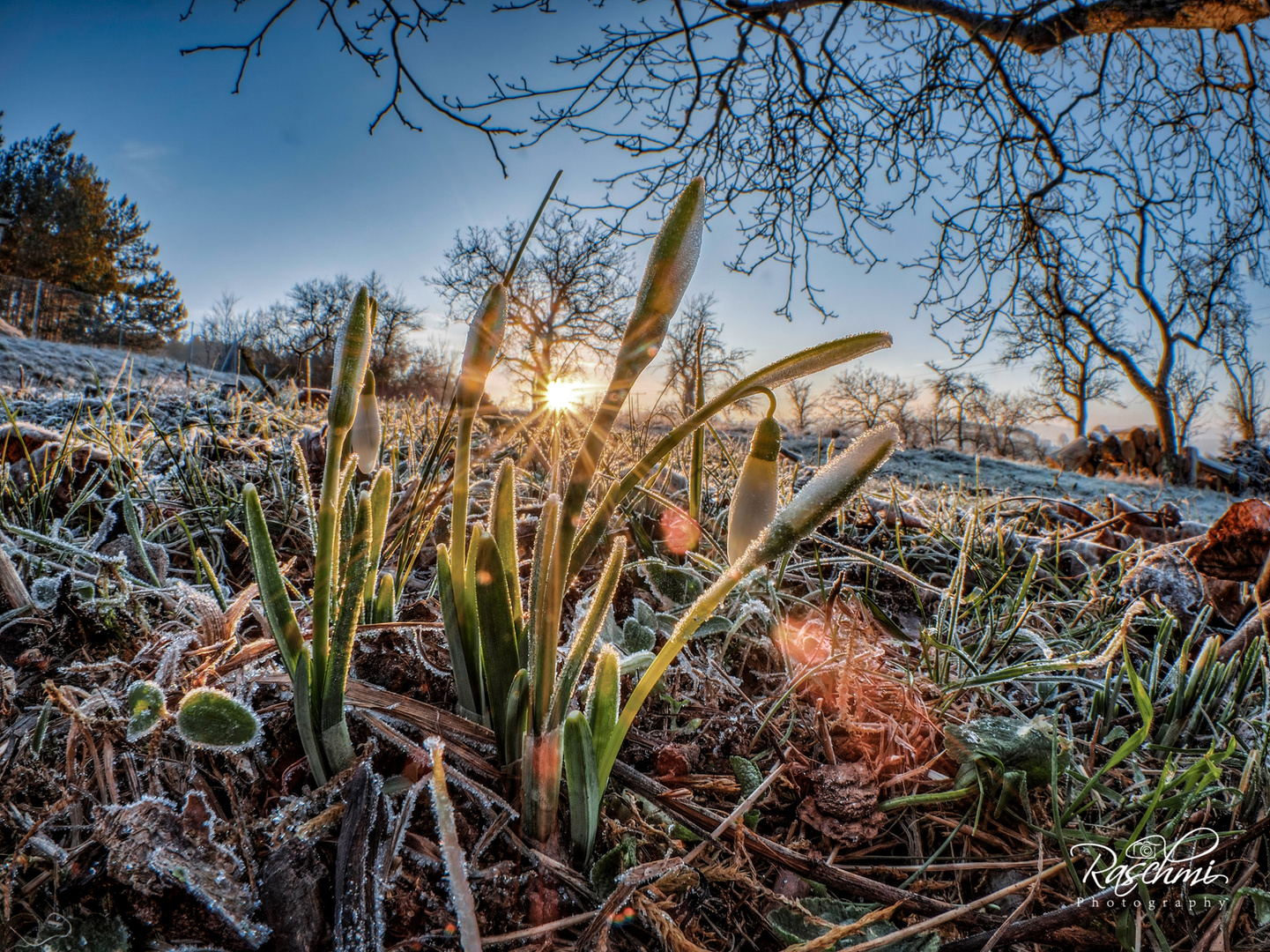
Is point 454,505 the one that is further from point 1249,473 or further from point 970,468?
point 1249,473

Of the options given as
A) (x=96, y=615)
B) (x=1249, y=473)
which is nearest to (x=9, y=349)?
(x=96, y=615)

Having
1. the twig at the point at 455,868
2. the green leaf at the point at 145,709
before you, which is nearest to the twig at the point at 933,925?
the twig at the point at 455,868

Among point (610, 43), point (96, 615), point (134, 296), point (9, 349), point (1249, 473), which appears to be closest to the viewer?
point (96, 615)

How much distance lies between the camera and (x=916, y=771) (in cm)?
103

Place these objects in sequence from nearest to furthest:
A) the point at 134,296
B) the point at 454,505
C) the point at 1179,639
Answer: the point at 454,505 → the point at 1179,639 → the point at 134,296

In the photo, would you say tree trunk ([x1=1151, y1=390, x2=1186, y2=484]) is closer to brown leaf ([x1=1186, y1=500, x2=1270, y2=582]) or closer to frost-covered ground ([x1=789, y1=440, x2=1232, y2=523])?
frost-covered ground ([x1=789, y1=440, x2=1232, y2=523])

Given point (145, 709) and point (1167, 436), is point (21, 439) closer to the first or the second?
point (145, 709)

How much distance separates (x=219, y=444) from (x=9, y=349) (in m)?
11.3

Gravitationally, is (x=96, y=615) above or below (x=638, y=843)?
above

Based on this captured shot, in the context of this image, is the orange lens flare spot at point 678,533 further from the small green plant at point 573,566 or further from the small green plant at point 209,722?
the small green plant at point 209,722

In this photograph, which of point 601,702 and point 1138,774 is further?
point 1138,774

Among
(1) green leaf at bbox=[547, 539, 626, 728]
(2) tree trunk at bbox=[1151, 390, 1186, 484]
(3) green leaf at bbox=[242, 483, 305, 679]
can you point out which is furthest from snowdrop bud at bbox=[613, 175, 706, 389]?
(2) tree trunk at bbox=[1151, 390, 1186, 484]

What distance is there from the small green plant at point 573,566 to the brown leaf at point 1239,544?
1586 mm

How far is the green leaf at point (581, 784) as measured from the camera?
0.71 meters
